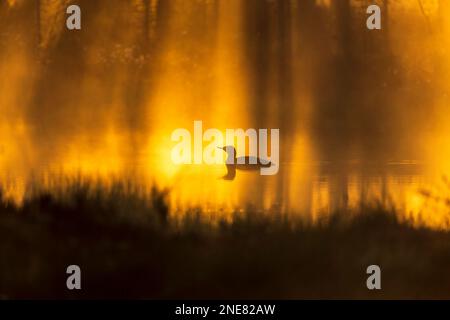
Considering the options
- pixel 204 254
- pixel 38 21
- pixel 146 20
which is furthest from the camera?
pixel 146 20

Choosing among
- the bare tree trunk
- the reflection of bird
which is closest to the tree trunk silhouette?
the bare tree trunk

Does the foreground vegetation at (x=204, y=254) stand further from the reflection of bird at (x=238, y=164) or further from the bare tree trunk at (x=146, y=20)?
the bare tree trunk at (x=146, y=20)

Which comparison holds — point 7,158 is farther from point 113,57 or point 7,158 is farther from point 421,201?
point 113,57

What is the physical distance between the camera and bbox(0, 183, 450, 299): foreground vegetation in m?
7.68

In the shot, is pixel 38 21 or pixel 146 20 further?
pixel 146 20

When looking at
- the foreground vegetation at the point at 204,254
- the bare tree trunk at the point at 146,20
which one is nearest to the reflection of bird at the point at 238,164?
the foreground vegetation at the point at 204,254

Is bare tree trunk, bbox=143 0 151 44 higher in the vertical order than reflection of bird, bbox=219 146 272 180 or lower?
higher

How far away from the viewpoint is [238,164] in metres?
14.2

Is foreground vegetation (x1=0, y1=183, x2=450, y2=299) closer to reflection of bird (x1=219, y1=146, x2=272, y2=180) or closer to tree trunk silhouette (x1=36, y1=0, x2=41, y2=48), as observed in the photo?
reflection of bird (x1=219, y1=146, x2=272, y2=180)

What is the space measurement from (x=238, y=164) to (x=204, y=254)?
21.0 ft

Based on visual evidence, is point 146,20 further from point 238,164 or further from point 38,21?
point 238,164

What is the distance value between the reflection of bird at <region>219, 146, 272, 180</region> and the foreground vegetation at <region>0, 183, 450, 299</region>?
13.9 feet

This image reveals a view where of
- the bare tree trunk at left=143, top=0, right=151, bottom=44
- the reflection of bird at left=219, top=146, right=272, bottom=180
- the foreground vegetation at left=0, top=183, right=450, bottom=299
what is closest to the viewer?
the foreground vegetation at left=0, top=183, right=450, bottom=299

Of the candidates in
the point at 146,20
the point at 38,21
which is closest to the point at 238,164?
the point at 38,21
